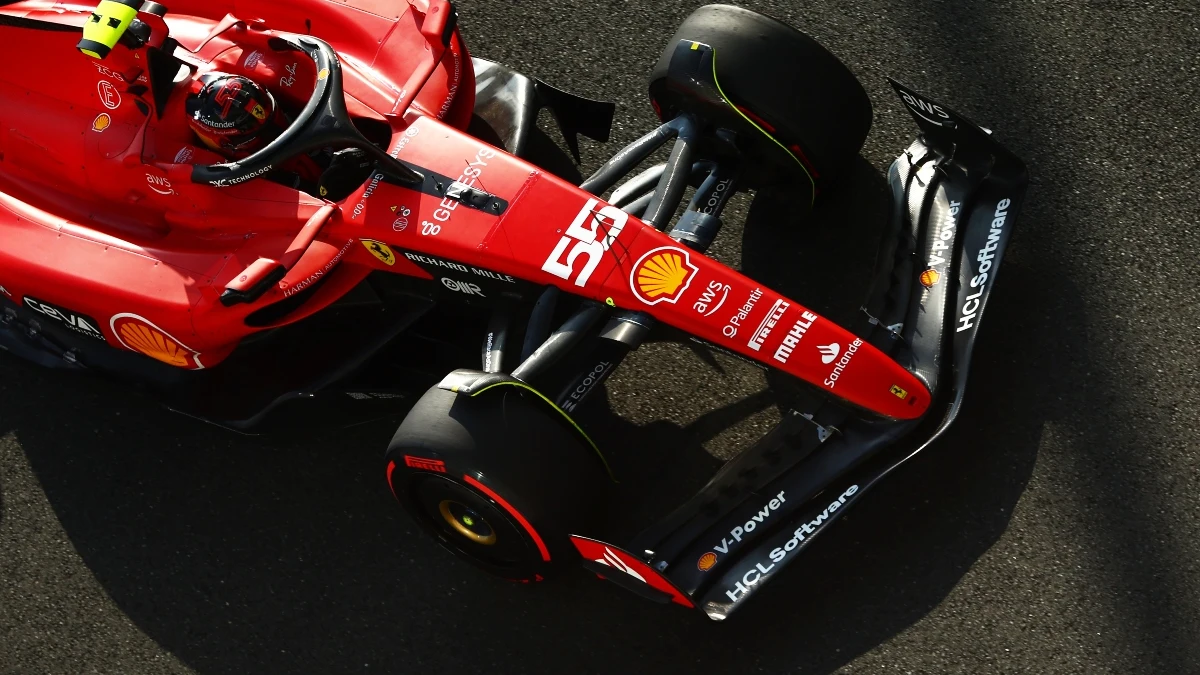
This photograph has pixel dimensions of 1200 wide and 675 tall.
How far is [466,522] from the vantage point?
13.1ft

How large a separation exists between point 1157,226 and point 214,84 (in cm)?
370

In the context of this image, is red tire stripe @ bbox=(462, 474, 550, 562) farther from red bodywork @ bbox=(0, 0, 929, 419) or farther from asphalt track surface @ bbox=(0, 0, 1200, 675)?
red bodywork @ bbox=(0, 0, 929, 419)

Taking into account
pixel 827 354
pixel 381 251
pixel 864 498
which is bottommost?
pixel 381 251

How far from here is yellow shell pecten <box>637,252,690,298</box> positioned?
3.79 m

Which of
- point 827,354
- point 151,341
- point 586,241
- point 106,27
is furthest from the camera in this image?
point 151,341

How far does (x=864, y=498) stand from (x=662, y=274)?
1028mm

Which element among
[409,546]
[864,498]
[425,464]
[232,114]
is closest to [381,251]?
[232,114]

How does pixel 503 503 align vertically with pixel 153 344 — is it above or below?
above

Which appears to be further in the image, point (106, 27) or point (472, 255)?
point (106, 27)

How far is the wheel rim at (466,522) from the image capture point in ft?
12.9

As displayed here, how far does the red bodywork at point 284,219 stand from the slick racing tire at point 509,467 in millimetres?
489

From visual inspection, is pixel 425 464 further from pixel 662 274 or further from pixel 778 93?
pixel 778 93

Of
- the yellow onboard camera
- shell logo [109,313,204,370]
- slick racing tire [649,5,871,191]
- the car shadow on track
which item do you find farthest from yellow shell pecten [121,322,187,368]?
slick racing tire [649,5,871,191]

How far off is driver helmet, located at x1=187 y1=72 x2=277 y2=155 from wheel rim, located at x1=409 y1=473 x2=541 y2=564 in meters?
1.37
